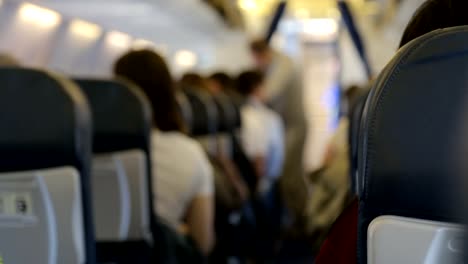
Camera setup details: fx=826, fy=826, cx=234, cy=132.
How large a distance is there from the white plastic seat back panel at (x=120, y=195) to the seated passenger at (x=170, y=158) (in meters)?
0.42

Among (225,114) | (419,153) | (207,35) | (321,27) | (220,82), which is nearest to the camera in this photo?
(419,153)

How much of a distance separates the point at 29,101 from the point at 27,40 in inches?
225

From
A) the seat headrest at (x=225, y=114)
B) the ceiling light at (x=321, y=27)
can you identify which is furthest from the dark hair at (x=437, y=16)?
the ceiling light at (x=321, y=27)

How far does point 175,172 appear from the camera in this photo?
3746mm

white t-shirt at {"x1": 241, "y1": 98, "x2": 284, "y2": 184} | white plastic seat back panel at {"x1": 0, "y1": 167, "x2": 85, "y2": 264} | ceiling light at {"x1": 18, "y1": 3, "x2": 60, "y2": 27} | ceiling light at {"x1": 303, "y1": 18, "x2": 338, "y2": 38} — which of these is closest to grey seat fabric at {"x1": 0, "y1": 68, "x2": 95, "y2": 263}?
white plastic seat back panel at {"x1": 0, "y1": 167, "x2": 85, "y2": 264}

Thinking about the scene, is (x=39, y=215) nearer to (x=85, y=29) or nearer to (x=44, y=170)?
(x=44, y=170)

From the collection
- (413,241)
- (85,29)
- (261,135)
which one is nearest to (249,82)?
(261,135)

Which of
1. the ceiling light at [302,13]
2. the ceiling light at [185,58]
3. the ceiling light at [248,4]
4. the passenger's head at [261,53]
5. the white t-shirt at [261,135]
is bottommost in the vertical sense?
the ceiling light at [185,58]

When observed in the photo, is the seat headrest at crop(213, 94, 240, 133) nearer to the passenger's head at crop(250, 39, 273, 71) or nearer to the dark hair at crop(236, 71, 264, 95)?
the dark hair at crop(236, 71, 264, 95)

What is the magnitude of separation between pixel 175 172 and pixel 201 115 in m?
1.81

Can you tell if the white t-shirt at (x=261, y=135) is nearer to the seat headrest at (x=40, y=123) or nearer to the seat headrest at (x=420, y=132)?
the seat headrest at (x=40, y=123)

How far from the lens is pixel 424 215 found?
135 cm

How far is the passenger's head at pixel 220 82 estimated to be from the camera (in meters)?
7.91

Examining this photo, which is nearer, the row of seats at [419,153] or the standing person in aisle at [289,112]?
the row of seats at [419,153]
